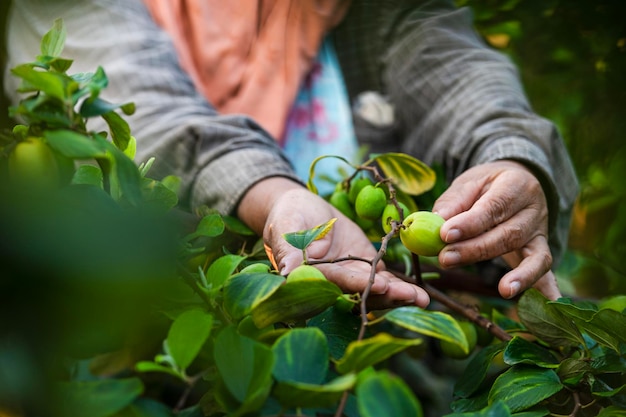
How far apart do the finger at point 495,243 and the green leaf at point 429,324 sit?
18cm

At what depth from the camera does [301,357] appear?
35cm

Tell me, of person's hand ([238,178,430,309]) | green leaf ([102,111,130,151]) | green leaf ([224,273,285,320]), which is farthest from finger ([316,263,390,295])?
green leaf ([102,111,130,151])

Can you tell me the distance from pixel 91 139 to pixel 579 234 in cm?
148

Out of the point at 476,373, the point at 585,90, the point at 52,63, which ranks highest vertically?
the point at 52,63

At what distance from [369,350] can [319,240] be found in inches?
10.5

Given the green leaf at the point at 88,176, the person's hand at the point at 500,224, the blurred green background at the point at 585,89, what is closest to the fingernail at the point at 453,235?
the person's hand at the point at 500,224

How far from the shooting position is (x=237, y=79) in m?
1.22

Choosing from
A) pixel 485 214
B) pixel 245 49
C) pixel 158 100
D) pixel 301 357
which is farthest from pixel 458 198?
pixel 245 49

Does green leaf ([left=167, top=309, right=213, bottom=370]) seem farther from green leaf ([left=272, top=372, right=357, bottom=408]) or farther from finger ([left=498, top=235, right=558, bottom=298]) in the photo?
finger ([left=498, top=235, right=558, bottom=298])

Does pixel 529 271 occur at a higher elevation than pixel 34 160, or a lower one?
lower

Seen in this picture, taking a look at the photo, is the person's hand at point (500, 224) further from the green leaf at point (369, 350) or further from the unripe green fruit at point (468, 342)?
the green leaf at point (369, 350)

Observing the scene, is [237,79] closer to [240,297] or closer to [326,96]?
[326,96]

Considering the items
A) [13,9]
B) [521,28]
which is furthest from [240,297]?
[521,28]

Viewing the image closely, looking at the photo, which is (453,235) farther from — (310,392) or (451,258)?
(310,392)
